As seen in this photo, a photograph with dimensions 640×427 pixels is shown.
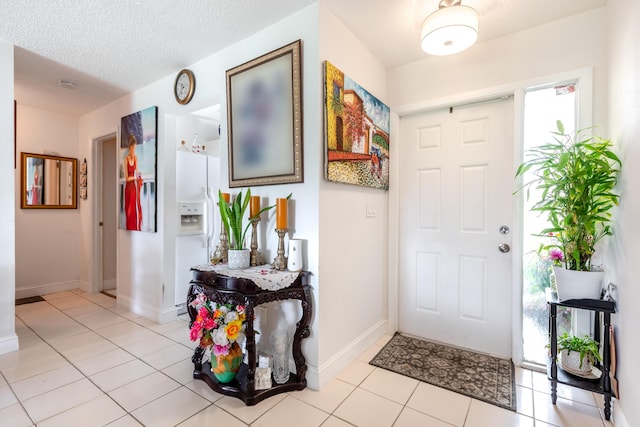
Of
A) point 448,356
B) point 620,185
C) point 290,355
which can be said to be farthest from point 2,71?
point 620,185

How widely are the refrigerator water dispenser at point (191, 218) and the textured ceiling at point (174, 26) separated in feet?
4.33

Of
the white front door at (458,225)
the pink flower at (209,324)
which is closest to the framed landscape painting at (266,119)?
the pink flower at (209,324)

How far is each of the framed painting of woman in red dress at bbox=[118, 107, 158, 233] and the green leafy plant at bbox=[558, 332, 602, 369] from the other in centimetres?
343

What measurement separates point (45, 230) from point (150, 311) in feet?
7.37

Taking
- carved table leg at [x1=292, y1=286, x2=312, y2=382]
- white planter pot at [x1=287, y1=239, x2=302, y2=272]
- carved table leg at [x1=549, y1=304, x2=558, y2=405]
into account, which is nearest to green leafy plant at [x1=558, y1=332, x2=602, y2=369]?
carved table leg at [x1=549, y1=304, x2=558, y2=405]

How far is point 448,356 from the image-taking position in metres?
2.31

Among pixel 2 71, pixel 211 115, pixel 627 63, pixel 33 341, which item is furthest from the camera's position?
pixel 211 115

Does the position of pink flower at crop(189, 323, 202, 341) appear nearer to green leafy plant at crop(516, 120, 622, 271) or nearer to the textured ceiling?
the textured ceiling

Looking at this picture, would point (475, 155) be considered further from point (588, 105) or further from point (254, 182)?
point (254, 182)

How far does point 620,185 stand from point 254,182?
2176mm

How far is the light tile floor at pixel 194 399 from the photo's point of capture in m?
1.60

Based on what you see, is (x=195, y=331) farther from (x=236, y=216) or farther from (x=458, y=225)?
(x=458, y=225)

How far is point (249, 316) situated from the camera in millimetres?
1722

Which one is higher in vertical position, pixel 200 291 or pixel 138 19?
pixel 138 19
